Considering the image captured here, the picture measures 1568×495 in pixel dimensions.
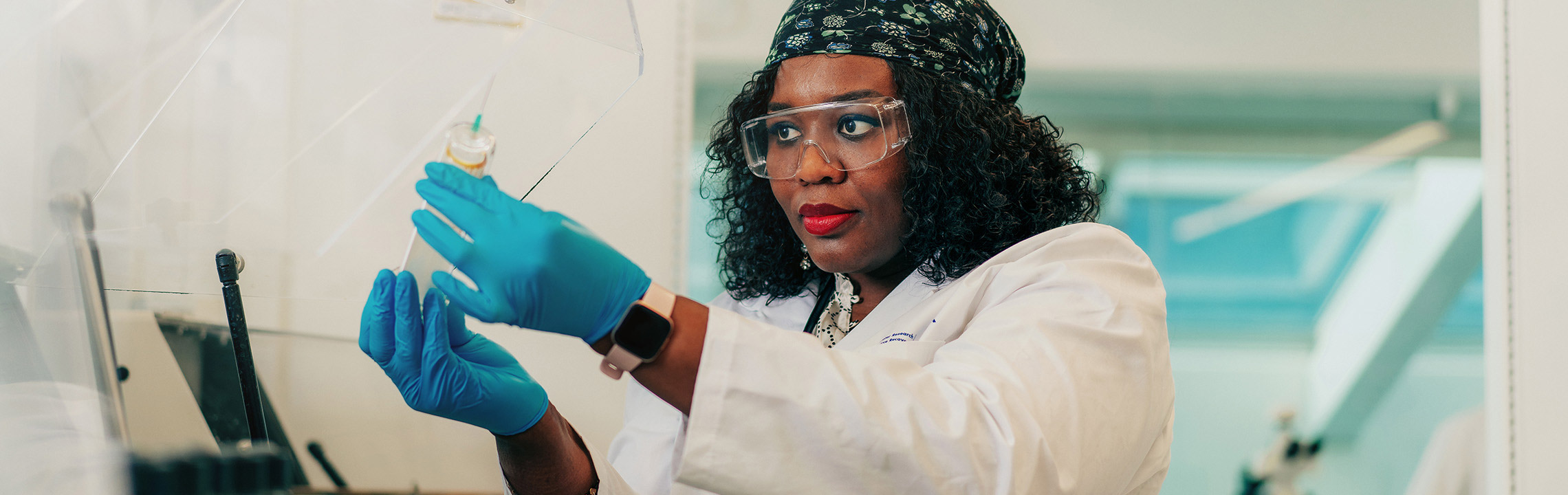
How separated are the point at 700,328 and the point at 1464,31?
2.22m

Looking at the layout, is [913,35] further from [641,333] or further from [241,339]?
[241,339]

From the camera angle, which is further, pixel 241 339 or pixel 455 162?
pixel 241 339

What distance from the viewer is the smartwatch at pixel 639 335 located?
2.22 ft

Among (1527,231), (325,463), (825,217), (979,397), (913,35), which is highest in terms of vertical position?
(913,35)

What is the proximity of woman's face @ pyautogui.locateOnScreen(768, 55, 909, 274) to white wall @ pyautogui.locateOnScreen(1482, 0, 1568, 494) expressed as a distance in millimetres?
1371

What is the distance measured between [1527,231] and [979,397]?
5.43ft

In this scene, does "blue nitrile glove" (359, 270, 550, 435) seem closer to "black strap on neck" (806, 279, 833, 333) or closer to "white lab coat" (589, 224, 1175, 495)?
"white lab coat" (589, 224, 1175, 495)

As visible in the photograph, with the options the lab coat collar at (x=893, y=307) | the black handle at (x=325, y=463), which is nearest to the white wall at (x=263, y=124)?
the lab coat collar at (x=893, y=307)

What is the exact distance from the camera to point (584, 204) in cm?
195

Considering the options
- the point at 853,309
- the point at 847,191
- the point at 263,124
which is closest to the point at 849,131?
the point at 847,191

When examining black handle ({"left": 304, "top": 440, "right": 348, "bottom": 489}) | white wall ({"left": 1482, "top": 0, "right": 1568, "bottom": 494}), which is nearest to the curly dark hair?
white wall ({"left": 1482, "top": 0, "right": 1568, "bottom": 494})

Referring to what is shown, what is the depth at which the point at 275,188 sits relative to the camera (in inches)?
34.3

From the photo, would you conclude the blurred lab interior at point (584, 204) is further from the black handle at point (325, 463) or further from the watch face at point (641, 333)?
the watch face at point (641, 333)

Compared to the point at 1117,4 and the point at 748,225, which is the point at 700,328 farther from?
the point at 1117,4
